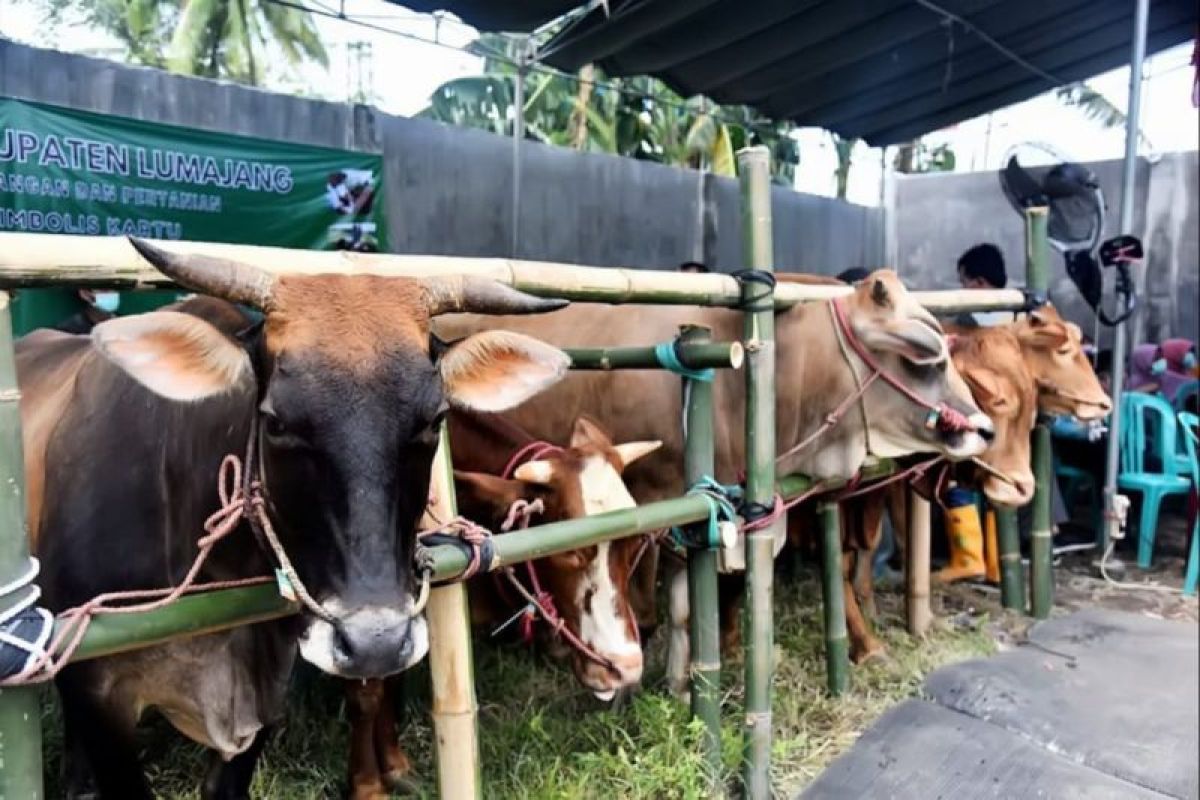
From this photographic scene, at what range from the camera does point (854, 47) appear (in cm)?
569

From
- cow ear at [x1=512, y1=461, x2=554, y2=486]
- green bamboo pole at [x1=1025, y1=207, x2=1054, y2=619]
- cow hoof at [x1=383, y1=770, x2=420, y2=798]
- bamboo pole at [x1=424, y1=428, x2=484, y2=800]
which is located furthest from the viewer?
green bamboo pole at [x1=1025, y1=207, x2=1054, y2=619]

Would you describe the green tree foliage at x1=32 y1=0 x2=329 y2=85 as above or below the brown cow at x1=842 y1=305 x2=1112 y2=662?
above

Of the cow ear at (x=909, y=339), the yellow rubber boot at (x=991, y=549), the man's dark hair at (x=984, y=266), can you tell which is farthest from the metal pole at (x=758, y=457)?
the man's dark hair at (x=984, y=266)

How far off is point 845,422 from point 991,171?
5.89m

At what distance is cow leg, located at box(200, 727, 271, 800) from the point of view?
2547 millimetres

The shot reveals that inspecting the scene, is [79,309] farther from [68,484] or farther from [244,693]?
[244,693]

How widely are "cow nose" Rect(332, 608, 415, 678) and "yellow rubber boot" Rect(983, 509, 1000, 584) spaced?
518 cm

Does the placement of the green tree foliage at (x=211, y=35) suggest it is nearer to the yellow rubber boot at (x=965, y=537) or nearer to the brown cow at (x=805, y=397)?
the brown cow at (x=805, y=397)

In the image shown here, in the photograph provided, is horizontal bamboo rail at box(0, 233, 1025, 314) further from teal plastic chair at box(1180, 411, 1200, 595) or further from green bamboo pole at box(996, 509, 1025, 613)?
teal plastic chair at box(1180, 411, 1200, 595)

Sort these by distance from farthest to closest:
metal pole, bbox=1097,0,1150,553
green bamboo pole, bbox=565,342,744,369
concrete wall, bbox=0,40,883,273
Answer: metal pole, bbox=1097,0,1150,553 → concrete wall, bbox=0,40,883,273 → green bamboo pole, bbox=565,342,744,369

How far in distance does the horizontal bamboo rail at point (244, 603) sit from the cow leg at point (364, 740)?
1.00 m

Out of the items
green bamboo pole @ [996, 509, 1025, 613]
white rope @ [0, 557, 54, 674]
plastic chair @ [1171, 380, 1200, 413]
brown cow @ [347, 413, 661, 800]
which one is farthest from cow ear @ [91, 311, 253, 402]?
plastic chair @ [1171, 380, 1200, 413]

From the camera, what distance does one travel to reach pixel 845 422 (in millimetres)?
3963

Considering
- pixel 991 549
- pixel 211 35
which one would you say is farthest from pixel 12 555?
pixel 211 35
